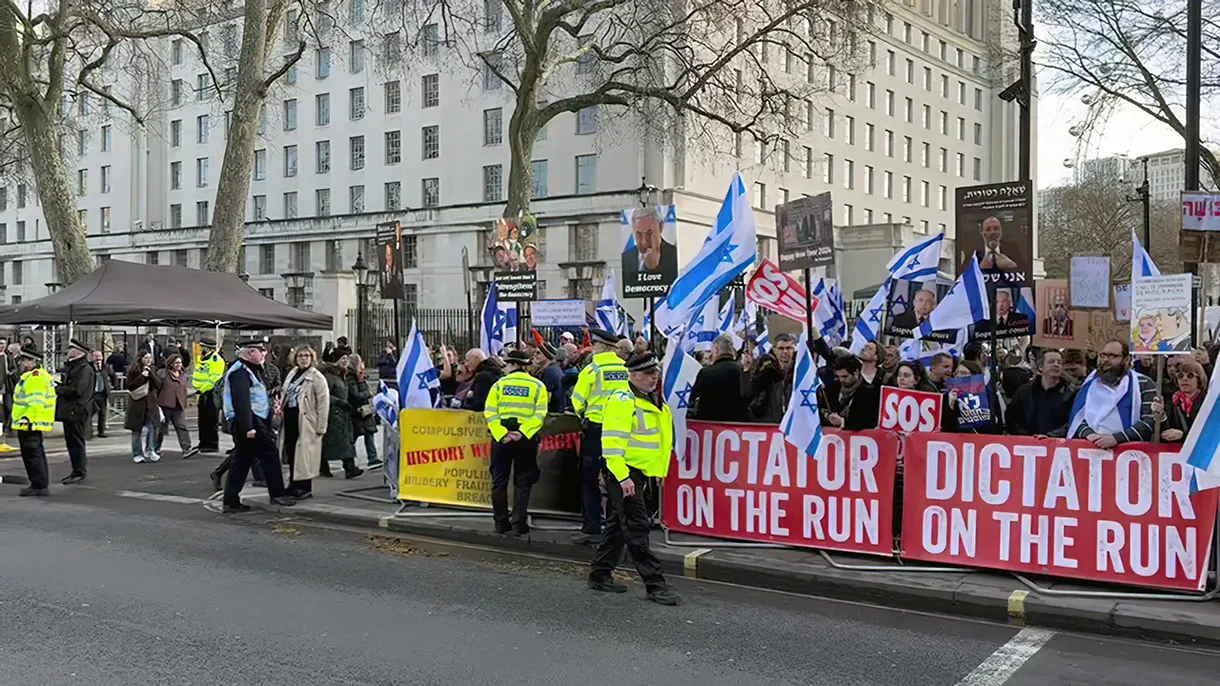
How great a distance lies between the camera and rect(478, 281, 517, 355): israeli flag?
14.9 meters

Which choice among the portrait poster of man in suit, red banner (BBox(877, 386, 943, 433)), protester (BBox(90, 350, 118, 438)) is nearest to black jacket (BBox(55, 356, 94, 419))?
protester (BBox(90, 350, 118, 438))

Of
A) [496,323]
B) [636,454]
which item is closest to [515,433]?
[636,454]

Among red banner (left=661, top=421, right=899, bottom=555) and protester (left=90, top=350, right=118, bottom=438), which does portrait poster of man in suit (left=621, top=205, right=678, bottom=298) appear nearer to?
red banner (left=661, top=421, right=899, bottom=555)

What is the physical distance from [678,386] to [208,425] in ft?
32.0

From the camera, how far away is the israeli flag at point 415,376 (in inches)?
415

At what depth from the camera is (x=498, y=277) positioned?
1576cm

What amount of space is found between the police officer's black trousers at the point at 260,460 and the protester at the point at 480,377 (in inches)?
79.7

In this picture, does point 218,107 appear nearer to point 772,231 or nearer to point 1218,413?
point 772,231

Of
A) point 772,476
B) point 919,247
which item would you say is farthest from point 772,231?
point 772,476

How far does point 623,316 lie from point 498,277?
3.67 meters

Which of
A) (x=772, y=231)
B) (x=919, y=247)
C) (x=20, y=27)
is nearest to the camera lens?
(x=919, y=247)

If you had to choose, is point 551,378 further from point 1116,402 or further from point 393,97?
point 393,97

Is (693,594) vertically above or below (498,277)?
below

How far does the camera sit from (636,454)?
6801 mm
